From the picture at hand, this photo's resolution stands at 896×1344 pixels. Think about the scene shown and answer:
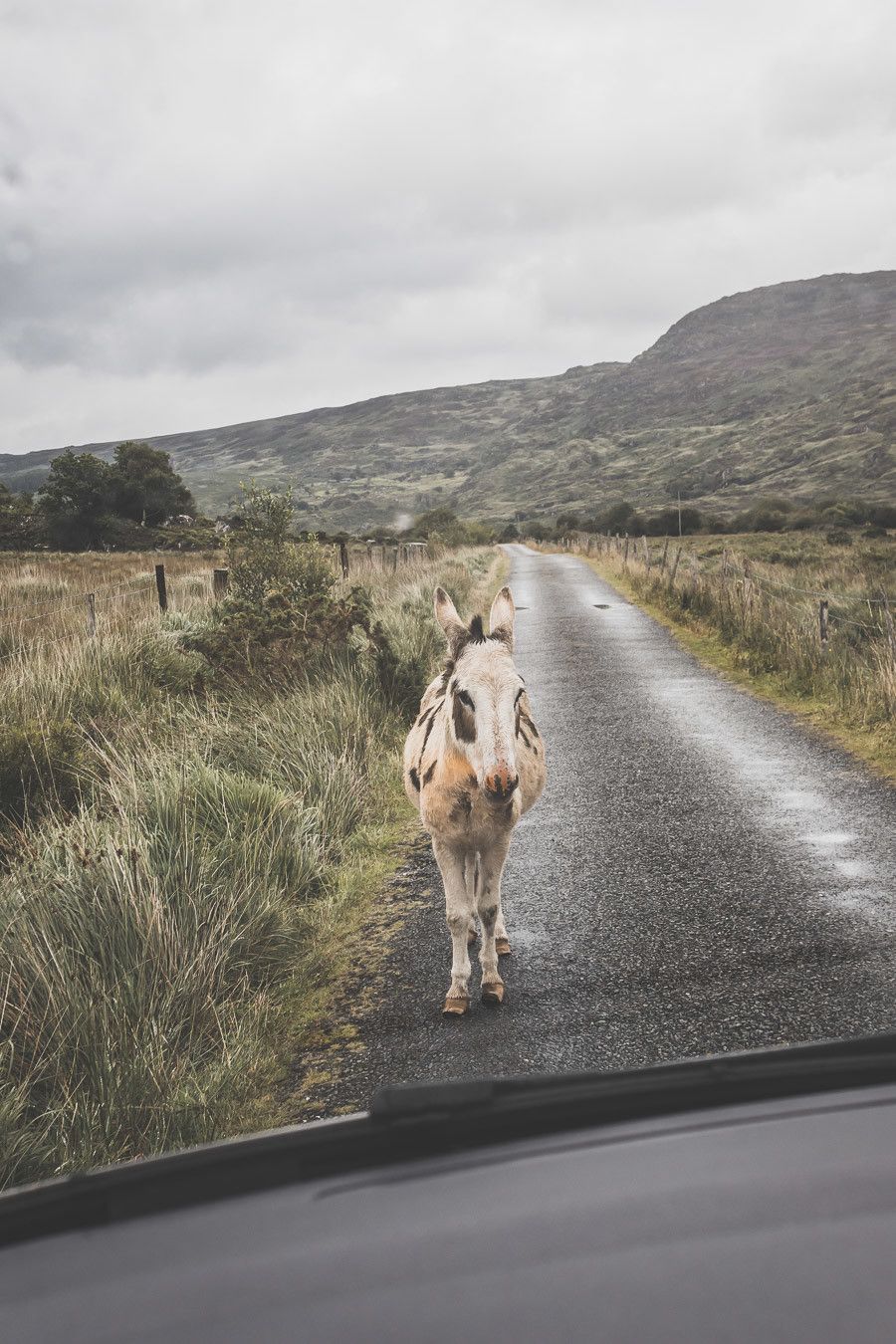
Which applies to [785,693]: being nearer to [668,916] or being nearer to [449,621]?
[668,916]

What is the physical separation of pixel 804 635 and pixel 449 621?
1024 centimetres

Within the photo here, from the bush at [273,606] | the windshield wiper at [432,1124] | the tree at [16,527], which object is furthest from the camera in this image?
the tree at [16,527]

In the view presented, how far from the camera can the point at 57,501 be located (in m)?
60.0

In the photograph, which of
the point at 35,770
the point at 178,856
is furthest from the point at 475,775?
the point at 35,770

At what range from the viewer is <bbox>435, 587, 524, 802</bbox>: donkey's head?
347cm

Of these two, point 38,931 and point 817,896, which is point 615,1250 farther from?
point 817,896

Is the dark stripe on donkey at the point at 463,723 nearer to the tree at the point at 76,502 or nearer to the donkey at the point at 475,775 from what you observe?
the donkey at the point at 475,775

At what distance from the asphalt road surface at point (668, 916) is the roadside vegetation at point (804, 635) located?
62 cm

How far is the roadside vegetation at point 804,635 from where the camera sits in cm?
987

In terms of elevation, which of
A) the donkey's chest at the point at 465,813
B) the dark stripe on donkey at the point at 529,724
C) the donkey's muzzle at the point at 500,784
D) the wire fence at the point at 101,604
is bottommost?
the donkey's chest at the point at 465,813

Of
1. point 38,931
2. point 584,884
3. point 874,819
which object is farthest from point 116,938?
point 874,819

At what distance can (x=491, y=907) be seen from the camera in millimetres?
4438

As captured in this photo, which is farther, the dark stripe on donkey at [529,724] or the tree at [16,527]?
the tree at [16,527]

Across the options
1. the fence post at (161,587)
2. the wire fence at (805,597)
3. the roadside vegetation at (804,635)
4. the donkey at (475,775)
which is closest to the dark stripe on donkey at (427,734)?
the donkey at (475,775)
